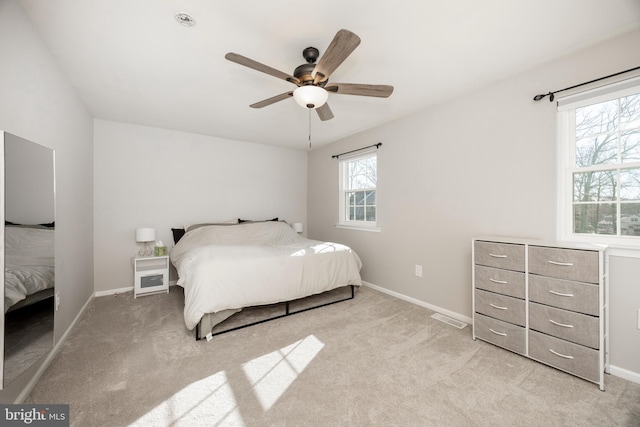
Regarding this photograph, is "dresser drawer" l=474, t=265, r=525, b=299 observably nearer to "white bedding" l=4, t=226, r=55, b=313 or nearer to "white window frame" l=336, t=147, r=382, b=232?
"white window frame" l=336, t=147, r=382, b=232

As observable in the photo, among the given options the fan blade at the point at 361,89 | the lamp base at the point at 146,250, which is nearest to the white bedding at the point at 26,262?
the fan blade at the point at 361,89

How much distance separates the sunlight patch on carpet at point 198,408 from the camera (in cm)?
139

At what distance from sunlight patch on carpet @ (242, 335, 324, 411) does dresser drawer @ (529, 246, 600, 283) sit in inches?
72.7

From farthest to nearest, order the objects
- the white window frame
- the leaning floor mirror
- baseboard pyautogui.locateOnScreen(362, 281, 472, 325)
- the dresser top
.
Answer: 1. the white window frame
2. baseboard pyautogui.locateOnScreen(362, 281, 472, 325)
3. the dresser top
4. the leaning floor mirror

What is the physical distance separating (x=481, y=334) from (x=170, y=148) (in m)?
4.59

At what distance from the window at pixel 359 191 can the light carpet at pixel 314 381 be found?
1.80 m

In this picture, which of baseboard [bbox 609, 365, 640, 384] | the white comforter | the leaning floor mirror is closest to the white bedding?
the leaning floor mirror

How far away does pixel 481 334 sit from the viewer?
2.26 meters

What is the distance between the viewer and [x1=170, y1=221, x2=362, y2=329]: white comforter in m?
2.27

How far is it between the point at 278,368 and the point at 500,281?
1949 millimetres

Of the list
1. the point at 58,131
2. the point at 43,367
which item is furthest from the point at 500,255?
the point at 58,131

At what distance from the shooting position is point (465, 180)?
2.67 meters

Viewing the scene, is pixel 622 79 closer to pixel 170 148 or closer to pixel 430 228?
pixel 430 228

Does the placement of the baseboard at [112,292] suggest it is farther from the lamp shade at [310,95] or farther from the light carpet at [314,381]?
the lamp shade at [310,95]
